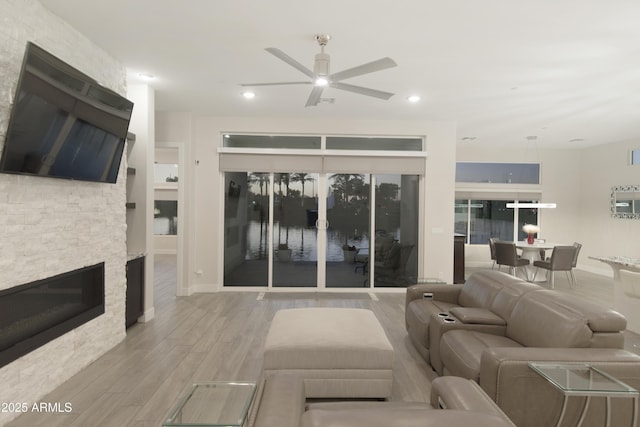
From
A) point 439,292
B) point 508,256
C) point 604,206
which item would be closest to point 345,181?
point 439,292

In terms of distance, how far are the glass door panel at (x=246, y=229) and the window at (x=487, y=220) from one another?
217 inches

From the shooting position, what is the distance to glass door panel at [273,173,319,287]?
6.04 metres

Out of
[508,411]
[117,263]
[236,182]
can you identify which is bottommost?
[508,411]

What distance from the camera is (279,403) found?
1.56 meters

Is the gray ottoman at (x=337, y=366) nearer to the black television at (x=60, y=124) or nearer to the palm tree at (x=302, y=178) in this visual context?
the black television at (x=60, y=124)

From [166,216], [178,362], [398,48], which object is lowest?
[178,362]

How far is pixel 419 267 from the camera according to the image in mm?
6125

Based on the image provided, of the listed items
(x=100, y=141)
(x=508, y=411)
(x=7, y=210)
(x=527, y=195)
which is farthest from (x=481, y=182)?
(x=7, y=210)

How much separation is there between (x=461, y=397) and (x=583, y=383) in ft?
2.43

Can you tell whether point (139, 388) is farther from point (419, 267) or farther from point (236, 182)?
point (419, 267)

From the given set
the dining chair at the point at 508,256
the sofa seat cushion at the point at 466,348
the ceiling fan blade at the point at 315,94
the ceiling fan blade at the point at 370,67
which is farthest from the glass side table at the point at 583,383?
the dining chair at the point at 508,256

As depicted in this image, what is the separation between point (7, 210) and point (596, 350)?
3904 millimetres

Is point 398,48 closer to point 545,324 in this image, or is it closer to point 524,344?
point 545,324

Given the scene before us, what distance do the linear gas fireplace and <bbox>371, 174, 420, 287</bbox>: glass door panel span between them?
424 centimetres
